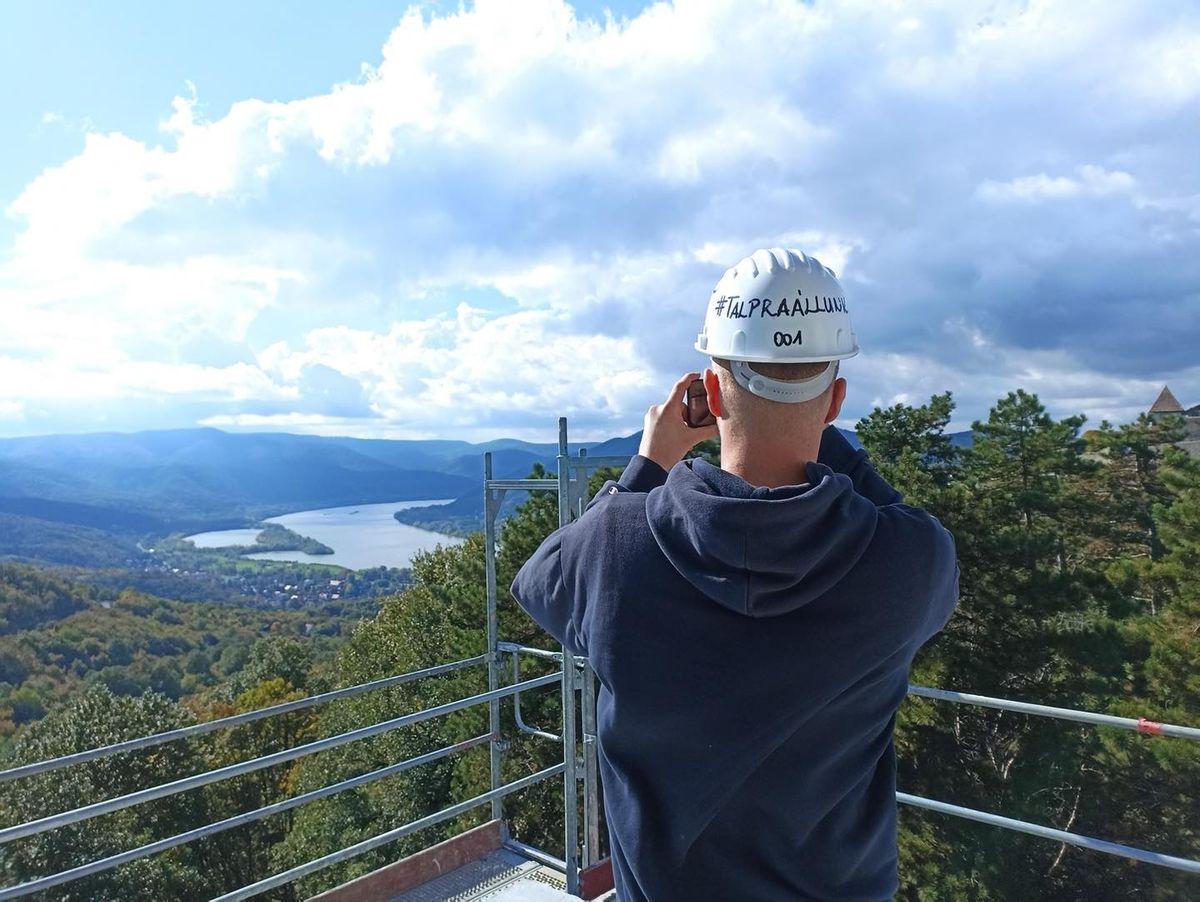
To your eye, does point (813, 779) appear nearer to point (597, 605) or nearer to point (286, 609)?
point (597, 605)

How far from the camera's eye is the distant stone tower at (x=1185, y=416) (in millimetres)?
22828

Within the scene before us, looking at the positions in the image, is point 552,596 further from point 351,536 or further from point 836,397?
point 351,536

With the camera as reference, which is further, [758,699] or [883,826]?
[883,826]

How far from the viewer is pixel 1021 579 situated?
14.5 m

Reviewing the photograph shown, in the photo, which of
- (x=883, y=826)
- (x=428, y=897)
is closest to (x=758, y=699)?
(x=883, y=826)

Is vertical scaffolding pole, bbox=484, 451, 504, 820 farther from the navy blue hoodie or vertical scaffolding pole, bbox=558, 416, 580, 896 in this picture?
the navy blue hoodie

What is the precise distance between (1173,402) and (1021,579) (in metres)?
45.3

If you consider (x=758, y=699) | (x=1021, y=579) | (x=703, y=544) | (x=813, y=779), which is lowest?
(x=1021, y=579)

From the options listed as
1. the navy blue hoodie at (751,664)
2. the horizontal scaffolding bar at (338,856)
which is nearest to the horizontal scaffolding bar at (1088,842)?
the navy blue hoodie at (751,664)

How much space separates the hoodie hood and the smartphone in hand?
202 millimetres

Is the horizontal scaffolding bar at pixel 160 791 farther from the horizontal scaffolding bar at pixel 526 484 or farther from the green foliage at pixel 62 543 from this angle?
the green foliage at pixel 62 543

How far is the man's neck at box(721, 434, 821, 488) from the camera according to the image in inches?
40.5

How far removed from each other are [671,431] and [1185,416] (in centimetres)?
2792

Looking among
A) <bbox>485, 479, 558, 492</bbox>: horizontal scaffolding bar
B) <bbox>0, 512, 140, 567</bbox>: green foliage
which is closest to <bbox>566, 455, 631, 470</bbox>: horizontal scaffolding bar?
<bbox>485, 479, 558, 492</bbox>: horizontal scaffolding bar
